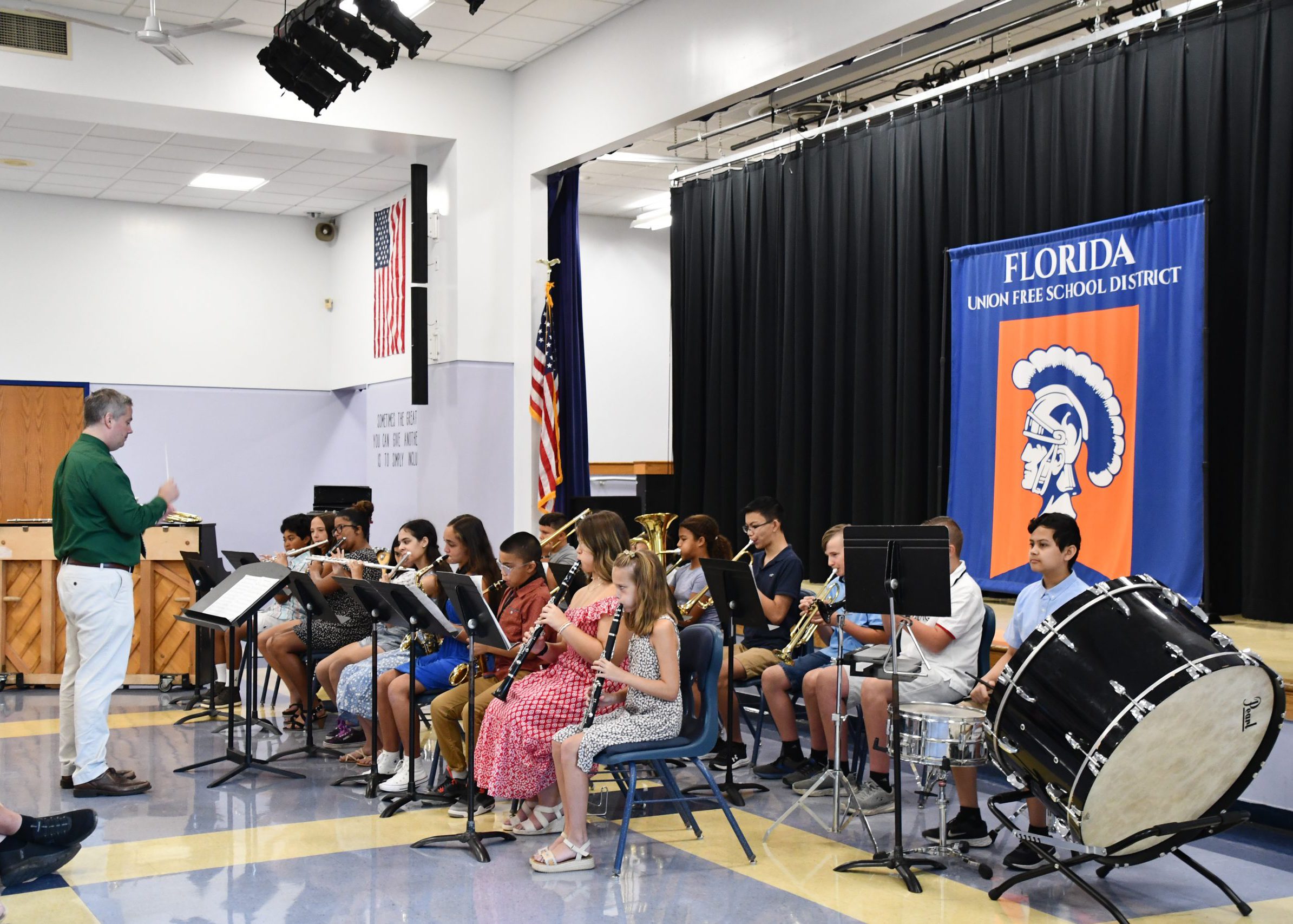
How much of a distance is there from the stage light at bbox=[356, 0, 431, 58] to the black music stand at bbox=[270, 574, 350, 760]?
2.79 metres

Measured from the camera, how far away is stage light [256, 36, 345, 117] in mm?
6836

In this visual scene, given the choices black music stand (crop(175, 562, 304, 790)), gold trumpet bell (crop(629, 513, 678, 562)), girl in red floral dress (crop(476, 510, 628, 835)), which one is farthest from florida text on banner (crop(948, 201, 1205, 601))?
black music stand (crop(175, 562, 304, 790))

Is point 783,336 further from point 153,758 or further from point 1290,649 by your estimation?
point 153,758

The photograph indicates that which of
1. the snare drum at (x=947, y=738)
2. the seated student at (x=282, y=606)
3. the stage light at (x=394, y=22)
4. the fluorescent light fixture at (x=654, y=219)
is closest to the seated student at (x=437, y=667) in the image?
the seated student at (x=282, y=606)

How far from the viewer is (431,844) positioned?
4746mm

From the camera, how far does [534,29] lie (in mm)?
7945

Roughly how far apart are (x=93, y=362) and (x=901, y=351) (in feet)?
26.0

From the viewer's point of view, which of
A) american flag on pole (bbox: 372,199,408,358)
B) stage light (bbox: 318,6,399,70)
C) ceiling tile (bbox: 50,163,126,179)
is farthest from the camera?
american flag on pole (bbox: 372,199,408,358)

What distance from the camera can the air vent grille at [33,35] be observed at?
24.1 ft

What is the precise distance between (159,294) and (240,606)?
722 cm

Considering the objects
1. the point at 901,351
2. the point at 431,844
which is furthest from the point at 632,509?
the point at 431,844

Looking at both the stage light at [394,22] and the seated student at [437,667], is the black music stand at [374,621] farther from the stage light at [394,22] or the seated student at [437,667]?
the stage light at [394,22]

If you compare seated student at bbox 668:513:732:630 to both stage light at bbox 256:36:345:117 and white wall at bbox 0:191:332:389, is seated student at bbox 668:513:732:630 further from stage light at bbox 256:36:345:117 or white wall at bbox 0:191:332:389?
white wall at bbox 0:191:332:389

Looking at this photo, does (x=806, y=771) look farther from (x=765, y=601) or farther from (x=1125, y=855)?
(x=1125, y=855)
